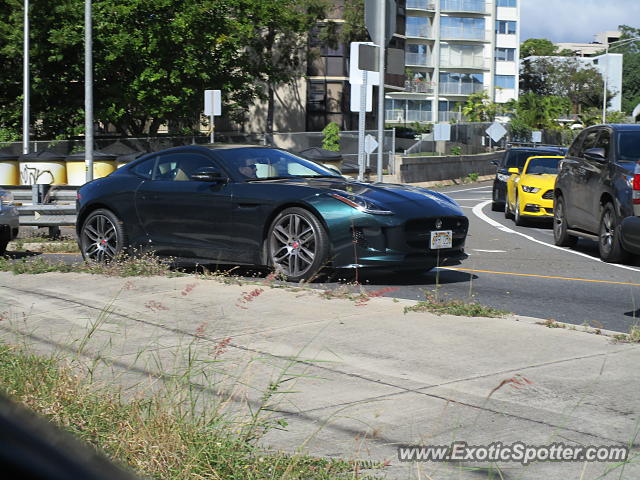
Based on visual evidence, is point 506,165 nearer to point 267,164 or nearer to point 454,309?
point 267,164

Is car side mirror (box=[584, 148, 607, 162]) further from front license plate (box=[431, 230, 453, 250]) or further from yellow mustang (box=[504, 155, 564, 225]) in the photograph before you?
yellow mustang (box=[504, 155, 564, 225])

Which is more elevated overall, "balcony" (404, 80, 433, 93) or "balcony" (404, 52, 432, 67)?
"balcony" (404, 52, 432, 67)

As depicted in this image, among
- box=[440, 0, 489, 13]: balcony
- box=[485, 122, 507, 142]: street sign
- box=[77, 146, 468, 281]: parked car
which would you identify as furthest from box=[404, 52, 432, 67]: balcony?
box=[77, 146, 468, 281]: parked car

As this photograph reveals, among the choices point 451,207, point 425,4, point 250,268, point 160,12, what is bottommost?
point 250,268

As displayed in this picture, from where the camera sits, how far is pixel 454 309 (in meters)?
7.70

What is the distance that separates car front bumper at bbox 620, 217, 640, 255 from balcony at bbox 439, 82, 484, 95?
3367 inches

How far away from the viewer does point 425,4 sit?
9350 centimetres

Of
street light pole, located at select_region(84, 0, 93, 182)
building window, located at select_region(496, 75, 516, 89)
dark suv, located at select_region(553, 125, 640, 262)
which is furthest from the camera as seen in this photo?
building window, located at select_region(496, 75, 516, 89)

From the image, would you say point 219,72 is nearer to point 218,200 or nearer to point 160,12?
point 160,12

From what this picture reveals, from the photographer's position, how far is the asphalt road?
28.4 feet

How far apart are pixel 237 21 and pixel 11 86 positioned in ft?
37.6

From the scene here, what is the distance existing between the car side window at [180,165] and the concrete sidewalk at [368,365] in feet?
7.14

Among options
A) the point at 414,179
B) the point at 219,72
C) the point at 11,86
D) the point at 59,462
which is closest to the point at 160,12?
the point at 219,72

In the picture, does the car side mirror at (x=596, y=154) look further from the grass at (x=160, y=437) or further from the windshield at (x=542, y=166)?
the grass at (x=160, y=437)
